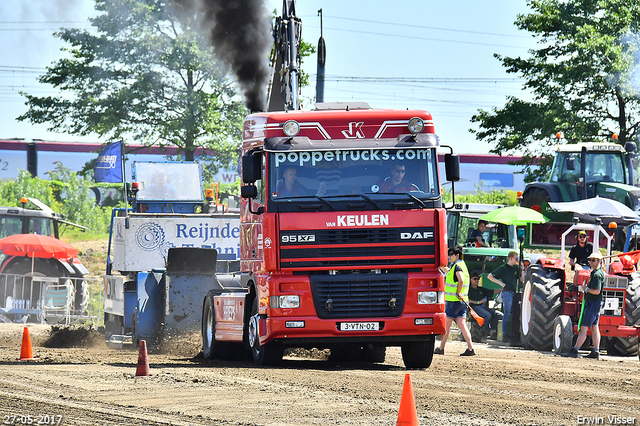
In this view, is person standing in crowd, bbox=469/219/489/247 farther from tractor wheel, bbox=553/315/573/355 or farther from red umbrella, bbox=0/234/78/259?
red umbrella, bbox=0/234/78/259

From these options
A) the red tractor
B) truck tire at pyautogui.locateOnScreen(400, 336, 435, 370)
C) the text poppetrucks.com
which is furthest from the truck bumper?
the red tractor

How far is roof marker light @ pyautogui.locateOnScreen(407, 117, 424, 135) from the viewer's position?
12133 mm

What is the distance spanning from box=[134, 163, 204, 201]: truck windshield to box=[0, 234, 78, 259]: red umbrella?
331cm

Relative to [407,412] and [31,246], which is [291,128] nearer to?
[407,412]

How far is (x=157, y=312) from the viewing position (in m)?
17.3

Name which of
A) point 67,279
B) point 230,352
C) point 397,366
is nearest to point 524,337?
point 397,366

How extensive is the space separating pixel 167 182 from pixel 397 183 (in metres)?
12.1

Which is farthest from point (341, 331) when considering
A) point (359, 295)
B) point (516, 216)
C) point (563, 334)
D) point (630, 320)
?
point (516, 216)

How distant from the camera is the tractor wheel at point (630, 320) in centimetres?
1602

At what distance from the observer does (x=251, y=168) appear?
12.2 metres

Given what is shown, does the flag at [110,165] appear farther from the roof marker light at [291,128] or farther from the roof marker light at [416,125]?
the roof marker light at [416,125]

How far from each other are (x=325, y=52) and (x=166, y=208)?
532 centimetres

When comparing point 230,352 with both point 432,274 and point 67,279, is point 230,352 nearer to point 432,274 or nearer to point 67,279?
point 432,274

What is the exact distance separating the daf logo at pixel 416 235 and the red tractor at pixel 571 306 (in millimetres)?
5114
